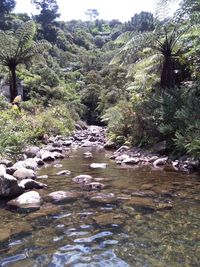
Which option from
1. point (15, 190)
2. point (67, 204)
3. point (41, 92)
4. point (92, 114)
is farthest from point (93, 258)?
point (92, 114)

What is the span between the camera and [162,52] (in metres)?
12.8

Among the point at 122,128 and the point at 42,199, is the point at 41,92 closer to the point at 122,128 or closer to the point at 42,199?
the point at 122,128

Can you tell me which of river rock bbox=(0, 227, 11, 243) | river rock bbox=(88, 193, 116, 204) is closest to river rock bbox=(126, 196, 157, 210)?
river rock bbox=(88, 193, 116, 204)

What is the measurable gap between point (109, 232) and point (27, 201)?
5.62 ft

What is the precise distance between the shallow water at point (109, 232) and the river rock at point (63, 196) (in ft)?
0.54

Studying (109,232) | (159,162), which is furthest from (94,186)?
(159,162)

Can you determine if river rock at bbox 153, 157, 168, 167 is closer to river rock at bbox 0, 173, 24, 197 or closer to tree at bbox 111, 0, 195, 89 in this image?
tree at bbox 111, 0, 195, 89

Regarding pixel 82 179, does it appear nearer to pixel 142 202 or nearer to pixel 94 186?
pixel 94 186

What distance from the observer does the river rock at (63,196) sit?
575 cm

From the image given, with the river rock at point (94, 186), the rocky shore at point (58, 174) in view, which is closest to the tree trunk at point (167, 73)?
the rocky shore at point (58, 174)

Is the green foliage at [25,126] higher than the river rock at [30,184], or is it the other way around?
the green foliage at [25,126]

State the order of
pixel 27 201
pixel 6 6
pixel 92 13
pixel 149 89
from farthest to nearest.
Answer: pixel 92 13 < pixel 6 6 < pixel 149 89 < pixel 27 201

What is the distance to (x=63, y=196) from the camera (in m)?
5.92

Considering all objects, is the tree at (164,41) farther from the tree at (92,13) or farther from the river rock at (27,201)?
the tree at (92,13)
